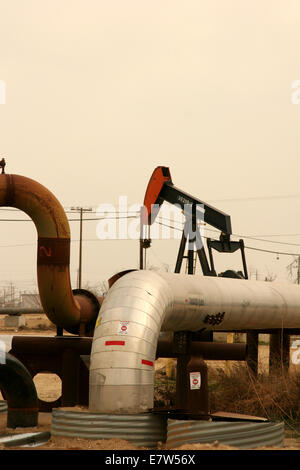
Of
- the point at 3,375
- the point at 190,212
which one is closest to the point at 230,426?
the point at 3,375

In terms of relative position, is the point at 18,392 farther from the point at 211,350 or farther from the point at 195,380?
the point at 211,350

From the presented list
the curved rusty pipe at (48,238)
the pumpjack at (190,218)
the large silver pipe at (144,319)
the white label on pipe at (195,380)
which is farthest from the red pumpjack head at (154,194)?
the white label on pipe at (195,380)

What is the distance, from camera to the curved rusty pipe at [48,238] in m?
14.7

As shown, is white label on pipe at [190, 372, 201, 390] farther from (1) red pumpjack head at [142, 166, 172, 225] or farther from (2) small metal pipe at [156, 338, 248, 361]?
(1) red pumpjack head at [142, 166, 172, 225]

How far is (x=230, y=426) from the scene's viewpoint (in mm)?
9367

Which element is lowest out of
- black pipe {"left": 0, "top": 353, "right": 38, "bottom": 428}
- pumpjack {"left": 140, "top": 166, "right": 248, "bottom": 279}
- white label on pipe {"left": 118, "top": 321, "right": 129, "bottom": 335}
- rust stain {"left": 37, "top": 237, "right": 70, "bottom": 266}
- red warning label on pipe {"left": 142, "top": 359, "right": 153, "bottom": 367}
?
black pipe {"left": 0, "top": 353, "right": 38, "bottom": 428}

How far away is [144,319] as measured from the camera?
10.7 meters

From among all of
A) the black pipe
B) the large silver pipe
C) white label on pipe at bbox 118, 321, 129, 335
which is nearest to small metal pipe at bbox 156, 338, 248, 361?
the large silver pipe

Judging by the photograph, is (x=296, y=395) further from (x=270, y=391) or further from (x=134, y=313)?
(x=134, y=313)

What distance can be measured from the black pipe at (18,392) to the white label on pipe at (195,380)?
9.64ft

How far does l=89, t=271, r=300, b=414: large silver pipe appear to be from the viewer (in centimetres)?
1025

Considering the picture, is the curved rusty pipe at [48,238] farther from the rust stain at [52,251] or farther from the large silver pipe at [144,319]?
the large silver pipe at [144,319]

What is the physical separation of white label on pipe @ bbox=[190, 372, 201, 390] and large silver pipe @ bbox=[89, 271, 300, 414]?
83 centimetres
